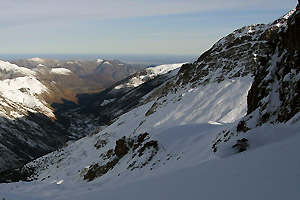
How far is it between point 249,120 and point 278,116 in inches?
79.6

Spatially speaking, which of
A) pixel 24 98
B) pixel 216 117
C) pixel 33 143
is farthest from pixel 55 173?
pixel 24 98

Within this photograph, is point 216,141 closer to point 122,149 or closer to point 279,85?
point 279,85

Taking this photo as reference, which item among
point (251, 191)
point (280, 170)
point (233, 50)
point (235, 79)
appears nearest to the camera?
point (251, 191)

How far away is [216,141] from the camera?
1667 centimetres

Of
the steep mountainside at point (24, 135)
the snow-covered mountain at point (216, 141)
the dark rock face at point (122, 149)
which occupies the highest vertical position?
the snow-covered mountain at point (216, 141)

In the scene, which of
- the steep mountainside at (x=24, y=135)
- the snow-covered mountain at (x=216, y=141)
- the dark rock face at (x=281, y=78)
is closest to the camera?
the snow-covered mountain at (x=216, y=141)

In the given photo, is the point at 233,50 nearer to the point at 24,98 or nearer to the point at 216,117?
the point at 216,117

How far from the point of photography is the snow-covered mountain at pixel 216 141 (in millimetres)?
8117

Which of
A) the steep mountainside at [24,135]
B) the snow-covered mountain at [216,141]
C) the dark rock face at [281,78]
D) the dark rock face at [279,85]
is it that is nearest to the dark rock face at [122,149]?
the snow-covered mountain at [216,141]

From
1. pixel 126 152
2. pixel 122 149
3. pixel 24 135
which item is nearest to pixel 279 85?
pixel 126 152

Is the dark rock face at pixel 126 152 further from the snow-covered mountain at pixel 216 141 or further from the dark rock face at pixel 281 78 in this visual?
the dark rock face at pixel 281 78

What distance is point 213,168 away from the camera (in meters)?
10.2

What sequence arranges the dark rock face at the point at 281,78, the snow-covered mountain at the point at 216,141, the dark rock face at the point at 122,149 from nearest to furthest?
1. the snow-covered mountain at the point at 216,141
2. the dark rock face at the point at 281,78
3. the dark rock face at the point at 122,149

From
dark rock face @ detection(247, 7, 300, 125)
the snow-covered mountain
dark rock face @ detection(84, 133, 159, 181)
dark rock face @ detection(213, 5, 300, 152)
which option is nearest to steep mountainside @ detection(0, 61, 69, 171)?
the snow-covered mountain
